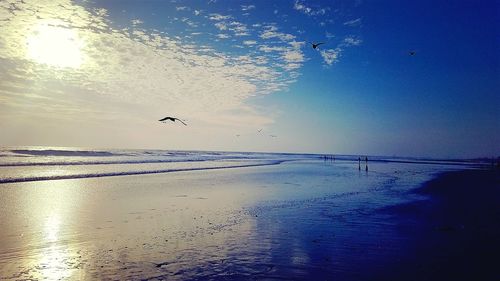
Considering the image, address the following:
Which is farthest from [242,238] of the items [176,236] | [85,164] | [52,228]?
[85,164]

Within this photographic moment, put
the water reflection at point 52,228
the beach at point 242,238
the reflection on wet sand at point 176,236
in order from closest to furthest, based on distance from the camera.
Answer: the beach at point 242,238, the reflection on wet sand at point 176,236, the water reflection at point 52,228

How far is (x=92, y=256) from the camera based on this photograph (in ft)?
29.1

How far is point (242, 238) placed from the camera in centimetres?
1100

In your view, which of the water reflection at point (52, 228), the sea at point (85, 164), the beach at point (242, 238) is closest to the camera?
the beach at point (242, 238)

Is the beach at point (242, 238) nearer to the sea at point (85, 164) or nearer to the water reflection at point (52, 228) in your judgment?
the water reflection at point (52, 228)

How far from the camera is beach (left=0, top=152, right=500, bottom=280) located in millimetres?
7941

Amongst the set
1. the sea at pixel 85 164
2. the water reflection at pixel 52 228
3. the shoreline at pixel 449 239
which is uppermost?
the sea at pixel 85 164

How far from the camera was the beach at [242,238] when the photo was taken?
7941mm

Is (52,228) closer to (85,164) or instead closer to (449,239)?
(449,239)

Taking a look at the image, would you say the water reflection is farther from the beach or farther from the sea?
the sea

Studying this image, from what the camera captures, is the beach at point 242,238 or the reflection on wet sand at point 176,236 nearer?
the beach at point 242,238

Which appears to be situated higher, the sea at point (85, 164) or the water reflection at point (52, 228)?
the sea at point (85, 164)

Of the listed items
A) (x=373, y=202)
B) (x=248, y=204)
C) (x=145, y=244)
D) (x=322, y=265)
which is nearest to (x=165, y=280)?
(x=145, y=244)

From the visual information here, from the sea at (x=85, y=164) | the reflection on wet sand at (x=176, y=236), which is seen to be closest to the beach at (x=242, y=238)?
the reflection on wet sand at (x=176, y=236)
